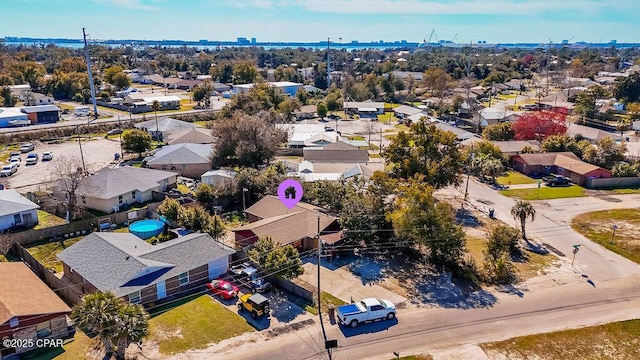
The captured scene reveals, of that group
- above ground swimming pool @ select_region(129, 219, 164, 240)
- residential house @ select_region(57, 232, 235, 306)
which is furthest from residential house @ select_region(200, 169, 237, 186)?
residential house @ select_region(57, 232, 235, 306)

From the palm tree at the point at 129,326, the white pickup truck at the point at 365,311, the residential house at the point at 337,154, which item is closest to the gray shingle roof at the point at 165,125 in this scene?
the residential house at the point at 337,154

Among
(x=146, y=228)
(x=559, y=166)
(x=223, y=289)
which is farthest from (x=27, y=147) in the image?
(x=559, y=166)

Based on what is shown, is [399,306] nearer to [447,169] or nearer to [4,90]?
[447,169]

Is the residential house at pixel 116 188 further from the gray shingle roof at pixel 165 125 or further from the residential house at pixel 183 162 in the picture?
the gray shingle roof at pixel 165 125

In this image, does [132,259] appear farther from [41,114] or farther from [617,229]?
[41,114]

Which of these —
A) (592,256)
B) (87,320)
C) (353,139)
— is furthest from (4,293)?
(353,139)
